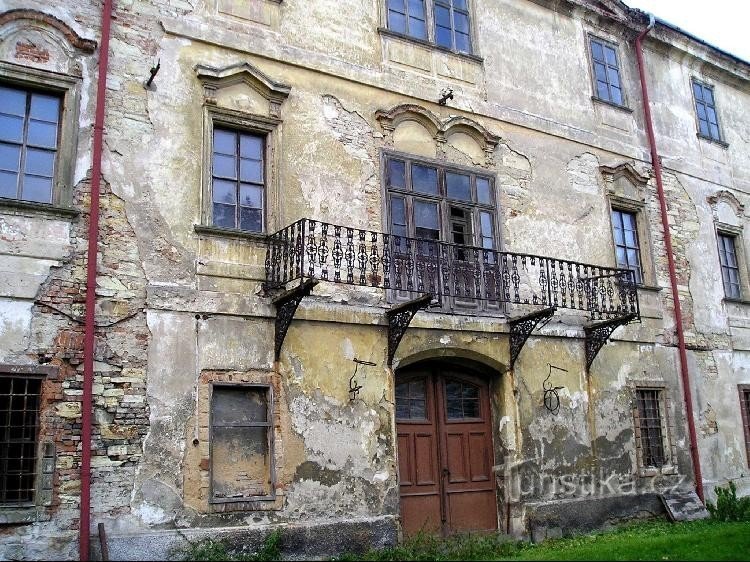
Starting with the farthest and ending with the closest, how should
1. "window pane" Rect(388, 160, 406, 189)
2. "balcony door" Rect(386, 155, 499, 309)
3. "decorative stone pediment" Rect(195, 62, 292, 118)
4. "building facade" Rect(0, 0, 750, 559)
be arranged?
"window pane" Rect(388, 160, 406, 189) < "balcony door" Rect(386, 155, 499, 309) < "decorative stone pediment" Rect(195, 62, 292, 118) < "building facade" Rect(0, 0, 750, 559)

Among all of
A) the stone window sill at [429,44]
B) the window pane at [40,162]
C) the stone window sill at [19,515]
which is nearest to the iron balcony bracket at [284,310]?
the window pane at [40,162]

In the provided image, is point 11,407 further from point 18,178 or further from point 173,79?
point 173,79

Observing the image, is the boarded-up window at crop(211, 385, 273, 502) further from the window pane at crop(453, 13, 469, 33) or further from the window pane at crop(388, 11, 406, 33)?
the window pane at crop(453, 13, 469, 33)

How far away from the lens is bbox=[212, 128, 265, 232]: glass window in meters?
Result: 10.3

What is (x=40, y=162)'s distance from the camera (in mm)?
9195

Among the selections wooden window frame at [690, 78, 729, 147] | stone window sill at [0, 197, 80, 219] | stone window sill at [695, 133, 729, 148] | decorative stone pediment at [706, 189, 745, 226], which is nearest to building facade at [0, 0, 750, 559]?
stone window sill at [0, 197, 80, 219]

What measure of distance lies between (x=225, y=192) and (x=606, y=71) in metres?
9.09

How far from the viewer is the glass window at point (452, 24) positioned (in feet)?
43.3

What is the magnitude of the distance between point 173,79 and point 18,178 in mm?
2425

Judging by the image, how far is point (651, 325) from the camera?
574 inches

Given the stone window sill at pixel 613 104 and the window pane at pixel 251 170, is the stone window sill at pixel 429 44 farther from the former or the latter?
the window pane at pixel 251 170

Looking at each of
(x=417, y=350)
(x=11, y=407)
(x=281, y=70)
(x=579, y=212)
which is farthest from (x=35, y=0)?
(x=579, y=212)

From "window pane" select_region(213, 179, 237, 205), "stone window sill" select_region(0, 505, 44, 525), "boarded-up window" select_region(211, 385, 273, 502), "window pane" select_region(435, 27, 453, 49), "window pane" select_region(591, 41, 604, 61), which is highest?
"window pane" select_region(591, 41, 604, 61)

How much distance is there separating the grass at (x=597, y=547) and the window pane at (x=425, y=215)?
4709 mm
